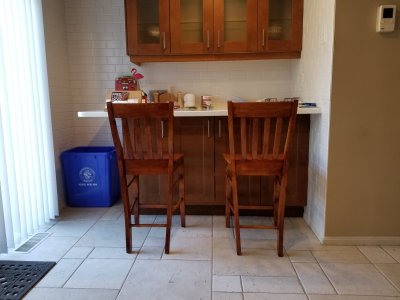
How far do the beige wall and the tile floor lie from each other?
9.2 inches

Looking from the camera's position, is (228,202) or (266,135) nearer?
(266,135)

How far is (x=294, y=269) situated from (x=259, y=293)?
343 millimetres

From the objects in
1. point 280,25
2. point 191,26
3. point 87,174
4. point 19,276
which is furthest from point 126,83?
point 19,276

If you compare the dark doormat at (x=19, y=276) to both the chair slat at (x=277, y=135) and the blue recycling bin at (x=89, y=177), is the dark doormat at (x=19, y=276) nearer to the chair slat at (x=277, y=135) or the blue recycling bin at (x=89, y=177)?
the blue recycling bin at (x=89, y=177)

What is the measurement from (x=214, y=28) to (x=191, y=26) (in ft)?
0.68

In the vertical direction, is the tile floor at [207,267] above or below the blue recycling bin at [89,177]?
below

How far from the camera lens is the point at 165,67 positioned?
9.82 ft

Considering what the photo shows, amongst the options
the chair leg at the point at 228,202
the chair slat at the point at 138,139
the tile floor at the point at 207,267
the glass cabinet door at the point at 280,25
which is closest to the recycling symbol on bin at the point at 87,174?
the tile floor at the point at 207,267

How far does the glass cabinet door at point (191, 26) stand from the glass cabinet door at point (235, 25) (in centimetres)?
7

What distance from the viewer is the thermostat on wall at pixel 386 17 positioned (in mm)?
1818

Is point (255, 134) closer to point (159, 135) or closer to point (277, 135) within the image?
point (277, 135)

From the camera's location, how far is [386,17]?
1823 millimetres

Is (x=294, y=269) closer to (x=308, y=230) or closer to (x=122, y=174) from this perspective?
(x=308, y=230)

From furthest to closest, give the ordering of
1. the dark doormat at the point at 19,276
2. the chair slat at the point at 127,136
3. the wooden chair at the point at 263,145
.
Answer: the chair slat at the point at 127,136 → the wooden chair at the point at 263,145 → the dark doormat at the point at 19,276
